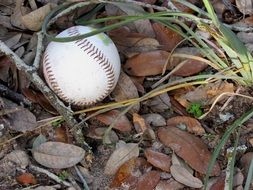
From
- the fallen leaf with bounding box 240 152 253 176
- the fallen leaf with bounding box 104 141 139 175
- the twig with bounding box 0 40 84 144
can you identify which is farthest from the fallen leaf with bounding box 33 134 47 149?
the fallen leaf with bounding box 240 152 253 176

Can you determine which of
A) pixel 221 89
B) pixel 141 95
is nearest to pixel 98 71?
pixel 141 95

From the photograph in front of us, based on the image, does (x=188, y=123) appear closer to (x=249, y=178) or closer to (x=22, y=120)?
(x=249, y=178)

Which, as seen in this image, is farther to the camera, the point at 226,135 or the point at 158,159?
the point at 158,159

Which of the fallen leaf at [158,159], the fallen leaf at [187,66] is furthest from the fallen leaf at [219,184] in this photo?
the fallen leaf at [187,66]

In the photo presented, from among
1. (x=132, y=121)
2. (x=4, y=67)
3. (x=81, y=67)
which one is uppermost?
(x=81, y=67)

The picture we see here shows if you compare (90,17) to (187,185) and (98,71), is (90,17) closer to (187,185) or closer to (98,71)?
(98,71)

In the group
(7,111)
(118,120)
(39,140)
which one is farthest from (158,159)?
(7,111)

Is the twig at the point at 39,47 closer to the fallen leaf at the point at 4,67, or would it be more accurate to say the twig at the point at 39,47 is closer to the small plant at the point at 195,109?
the fallen leaf at the point at 4,67
